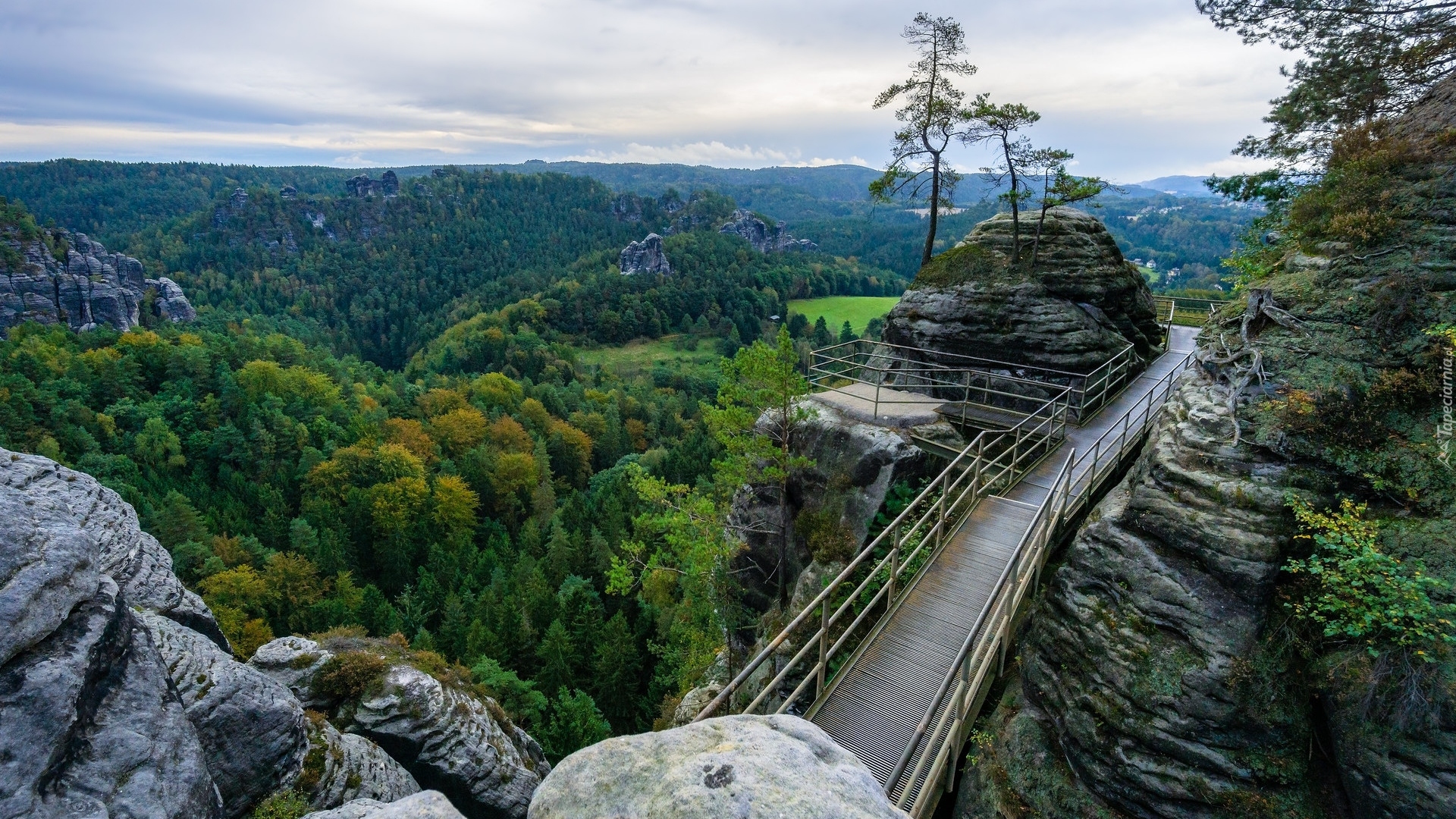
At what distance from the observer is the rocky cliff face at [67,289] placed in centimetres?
7625

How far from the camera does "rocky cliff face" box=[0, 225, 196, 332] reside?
76250 millimetres

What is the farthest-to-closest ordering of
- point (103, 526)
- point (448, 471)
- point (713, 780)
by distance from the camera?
point (448, 471) → point (103, 526) → point (713, 780)

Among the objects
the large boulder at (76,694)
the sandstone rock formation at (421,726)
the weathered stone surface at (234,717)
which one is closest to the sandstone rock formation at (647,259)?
the sandstone rock formation at (421,726)

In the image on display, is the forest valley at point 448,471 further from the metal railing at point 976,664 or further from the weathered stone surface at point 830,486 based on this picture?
the metal railing at point 976,664

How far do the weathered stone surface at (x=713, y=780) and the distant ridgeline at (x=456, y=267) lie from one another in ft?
320

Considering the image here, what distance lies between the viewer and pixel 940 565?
972 centimetres

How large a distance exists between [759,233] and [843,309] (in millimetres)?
61523

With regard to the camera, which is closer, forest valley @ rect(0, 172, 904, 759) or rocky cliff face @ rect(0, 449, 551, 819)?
rocky cliff face @ rect(0, 449, 551, 819)

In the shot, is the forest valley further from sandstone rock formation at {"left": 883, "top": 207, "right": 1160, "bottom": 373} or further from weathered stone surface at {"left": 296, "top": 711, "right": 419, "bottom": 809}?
sandstone rock formation at {"left": 883, "top": 207, "right": 1160, "bottom": 373}

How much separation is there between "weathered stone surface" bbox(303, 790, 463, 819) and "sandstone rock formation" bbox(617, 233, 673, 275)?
5534 inches

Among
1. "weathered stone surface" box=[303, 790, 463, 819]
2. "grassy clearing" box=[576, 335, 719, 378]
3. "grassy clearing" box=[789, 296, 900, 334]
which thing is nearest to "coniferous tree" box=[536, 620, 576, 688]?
"weathered stone surface" box=[303, 790, 463, 819]

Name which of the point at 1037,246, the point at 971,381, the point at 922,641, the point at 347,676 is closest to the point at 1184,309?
the point at 1037,246

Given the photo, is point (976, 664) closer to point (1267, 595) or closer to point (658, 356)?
point (1267, 595)

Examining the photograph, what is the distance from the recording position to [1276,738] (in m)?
5.81
